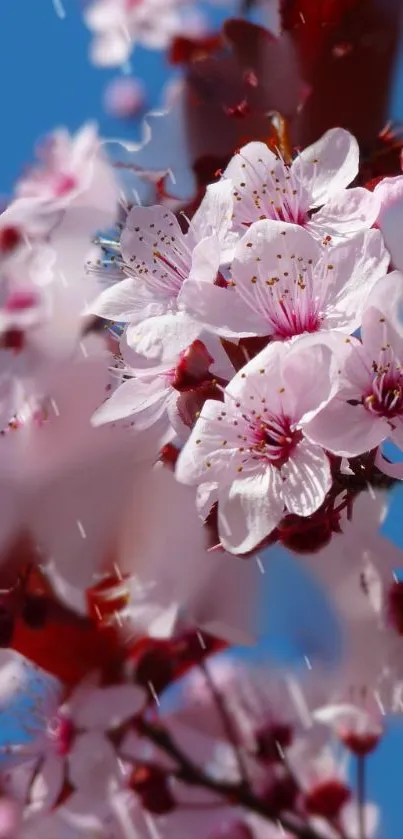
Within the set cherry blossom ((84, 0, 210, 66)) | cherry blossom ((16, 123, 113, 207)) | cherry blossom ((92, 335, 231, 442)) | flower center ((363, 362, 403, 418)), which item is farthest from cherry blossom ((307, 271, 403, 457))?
cherry blossom ((84, 0, 210, 66))

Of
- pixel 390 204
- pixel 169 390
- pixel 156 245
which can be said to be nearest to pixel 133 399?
pixel 169 390

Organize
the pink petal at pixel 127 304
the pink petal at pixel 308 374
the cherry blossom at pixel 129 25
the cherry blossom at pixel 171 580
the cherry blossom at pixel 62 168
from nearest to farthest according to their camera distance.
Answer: the pink petal at pixel 308 374, the pink petal at pixel 127 304, the cherry blossom at pixel 171 580, the cherry blossom at pixel 62 168, the cherry blossom at pixel 129 25

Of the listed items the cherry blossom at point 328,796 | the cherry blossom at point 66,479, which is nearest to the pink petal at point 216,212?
the cherry blossom at point 66,479

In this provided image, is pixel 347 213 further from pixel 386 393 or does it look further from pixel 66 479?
pixel 66 479

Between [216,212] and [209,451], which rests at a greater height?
[216,212]

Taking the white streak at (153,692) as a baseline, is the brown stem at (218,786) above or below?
below

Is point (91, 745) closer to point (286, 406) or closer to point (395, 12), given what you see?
point (286, 406)

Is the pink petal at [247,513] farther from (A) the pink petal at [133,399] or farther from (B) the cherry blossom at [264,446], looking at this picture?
(A) the pink petal at [133,399]
